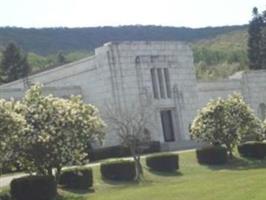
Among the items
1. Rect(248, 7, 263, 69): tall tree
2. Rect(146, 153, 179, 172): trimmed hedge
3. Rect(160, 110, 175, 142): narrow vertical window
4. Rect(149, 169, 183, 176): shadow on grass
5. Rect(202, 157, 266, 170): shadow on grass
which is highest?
Rect(248, 7, 263, 69): tall tree

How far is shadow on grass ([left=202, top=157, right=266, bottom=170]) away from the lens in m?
39.5

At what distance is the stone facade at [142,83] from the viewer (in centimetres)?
5412

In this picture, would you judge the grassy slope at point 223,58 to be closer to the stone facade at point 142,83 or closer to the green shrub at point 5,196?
the stone facade at point 142,83

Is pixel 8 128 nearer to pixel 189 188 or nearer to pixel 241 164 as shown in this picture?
pixel 189 188

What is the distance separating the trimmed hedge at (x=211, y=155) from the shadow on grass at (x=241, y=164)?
449 millimetres

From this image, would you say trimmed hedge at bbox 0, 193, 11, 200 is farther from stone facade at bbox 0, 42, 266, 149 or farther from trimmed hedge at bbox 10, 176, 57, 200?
stone facade at bbox 0, 42, 266, 149

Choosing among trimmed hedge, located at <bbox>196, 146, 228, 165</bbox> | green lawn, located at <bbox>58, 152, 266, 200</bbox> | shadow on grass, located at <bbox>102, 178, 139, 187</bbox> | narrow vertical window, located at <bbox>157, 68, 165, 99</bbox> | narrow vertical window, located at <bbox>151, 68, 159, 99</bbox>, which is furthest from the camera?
narrow vertical window, located at <bbox>157, 68, 165, 99</bbox>

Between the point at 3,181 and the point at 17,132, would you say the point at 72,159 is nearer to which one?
the point at 17,132

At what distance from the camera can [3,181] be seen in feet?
111

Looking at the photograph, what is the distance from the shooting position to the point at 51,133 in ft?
96.1

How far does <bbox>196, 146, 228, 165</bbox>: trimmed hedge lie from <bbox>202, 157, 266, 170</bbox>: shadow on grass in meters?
0.45

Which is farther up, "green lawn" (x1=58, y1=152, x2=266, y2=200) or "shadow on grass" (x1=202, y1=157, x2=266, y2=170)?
"green lawn" (x1=58, y1=152, x2=266, y2=200)

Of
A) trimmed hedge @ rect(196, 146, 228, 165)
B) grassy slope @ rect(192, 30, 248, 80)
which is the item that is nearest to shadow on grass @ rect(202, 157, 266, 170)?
trimmed hedge @ rect(196, 146, 228, 165)

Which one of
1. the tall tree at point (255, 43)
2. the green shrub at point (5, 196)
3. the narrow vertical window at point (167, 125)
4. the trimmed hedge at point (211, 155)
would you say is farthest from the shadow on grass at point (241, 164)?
the tall tree at point (255, 43)
